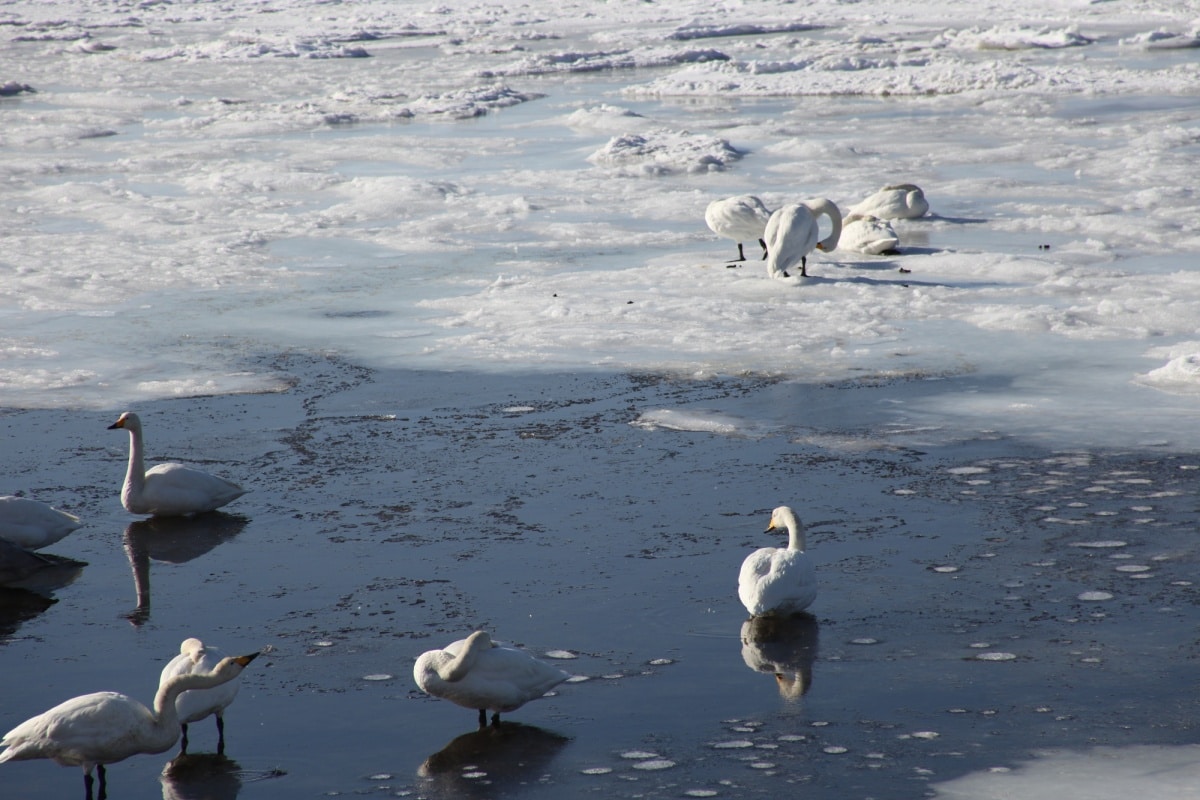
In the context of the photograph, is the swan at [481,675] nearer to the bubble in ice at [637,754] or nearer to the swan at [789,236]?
the bubble in ice at [637,754]

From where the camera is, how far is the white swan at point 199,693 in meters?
5.03

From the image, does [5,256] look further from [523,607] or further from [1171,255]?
[1171,255]

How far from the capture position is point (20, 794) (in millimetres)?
4852

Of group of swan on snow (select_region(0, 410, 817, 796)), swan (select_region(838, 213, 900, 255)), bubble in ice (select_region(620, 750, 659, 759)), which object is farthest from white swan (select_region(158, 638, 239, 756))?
swan (select_region(838, 213, 900, 255))

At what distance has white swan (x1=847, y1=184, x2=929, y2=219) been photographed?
1470 cm

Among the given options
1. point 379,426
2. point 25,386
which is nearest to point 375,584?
point 379,426

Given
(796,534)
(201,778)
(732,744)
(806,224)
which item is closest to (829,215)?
(806,224)

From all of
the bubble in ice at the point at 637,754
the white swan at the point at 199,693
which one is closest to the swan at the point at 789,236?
the bubble in ice at the point at 637,754

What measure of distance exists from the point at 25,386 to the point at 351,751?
5.91 m

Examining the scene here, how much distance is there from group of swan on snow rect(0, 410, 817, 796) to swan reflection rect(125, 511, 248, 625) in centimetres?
167

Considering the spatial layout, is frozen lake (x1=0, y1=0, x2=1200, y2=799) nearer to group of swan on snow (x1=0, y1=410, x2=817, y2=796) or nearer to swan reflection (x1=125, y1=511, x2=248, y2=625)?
swan reflection (x1=125, y1=511, x2=248, y2=625)

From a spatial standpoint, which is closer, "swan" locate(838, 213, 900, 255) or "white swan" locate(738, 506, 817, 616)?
"white swan" locate(738, 506, 817, 616)

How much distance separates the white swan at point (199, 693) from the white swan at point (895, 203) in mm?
10707

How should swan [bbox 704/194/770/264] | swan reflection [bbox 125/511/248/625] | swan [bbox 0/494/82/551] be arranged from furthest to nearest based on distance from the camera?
1. swan [bbox 704/194/770/264]
2. swan reflection [bbox 125/511/248/625]
3. swan [bbox 0/494/82/551]
